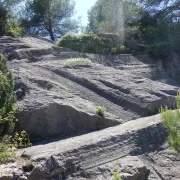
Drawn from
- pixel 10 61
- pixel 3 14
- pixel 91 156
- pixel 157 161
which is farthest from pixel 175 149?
pixel 3 14

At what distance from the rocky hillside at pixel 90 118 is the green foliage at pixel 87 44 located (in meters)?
2.08

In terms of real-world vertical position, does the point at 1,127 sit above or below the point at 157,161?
above

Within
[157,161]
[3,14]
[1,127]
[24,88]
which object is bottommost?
[157,161]

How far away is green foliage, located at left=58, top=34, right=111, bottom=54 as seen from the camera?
1394 cm

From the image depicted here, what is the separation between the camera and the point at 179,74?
12586 millimetres

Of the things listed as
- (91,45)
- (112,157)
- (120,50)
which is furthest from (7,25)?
(112,157)

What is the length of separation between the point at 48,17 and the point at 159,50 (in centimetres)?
1202

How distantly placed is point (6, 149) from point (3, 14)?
44.0ft

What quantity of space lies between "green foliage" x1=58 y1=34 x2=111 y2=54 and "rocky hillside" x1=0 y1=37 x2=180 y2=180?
2.08m

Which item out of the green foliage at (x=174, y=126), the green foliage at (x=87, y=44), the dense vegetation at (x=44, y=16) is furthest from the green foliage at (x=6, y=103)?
the dense vegetation at (x=44, y=16)

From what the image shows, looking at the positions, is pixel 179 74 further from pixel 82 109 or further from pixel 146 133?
pixel 146 133

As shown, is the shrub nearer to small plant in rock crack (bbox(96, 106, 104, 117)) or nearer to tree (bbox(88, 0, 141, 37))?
small plant in rock crack (bbox(96, 106, 104, 117))

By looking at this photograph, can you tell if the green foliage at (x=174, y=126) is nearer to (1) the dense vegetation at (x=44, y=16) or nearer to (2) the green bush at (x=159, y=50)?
(2) the green bush at (x=159, y=50)

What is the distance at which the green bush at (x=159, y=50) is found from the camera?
13.6m
